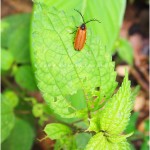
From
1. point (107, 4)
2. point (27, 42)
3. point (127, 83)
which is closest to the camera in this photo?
point (127, 83)

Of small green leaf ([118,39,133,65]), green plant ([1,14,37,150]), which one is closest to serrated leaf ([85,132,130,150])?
green plant ([1,14,37,150])

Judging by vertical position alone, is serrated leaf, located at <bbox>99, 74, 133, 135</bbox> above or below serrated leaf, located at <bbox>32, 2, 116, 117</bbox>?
below

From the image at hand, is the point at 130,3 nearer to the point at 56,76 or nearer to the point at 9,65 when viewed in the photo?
the point at 9,65

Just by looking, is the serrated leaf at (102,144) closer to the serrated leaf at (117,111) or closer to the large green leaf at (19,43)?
the serrated leaf at (117,111)

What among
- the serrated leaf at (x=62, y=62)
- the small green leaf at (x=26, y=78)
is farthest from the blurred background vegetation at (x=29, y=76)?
the serrated leaf at (x=62, y=62)

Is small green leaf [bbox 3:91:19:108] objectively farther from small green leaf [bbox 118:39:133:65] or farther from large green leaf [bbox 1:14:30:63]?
small green leaf [bbox 118:39:133:65]

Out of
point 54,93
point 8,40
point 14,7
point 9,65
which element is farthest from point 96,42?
point 14,7
